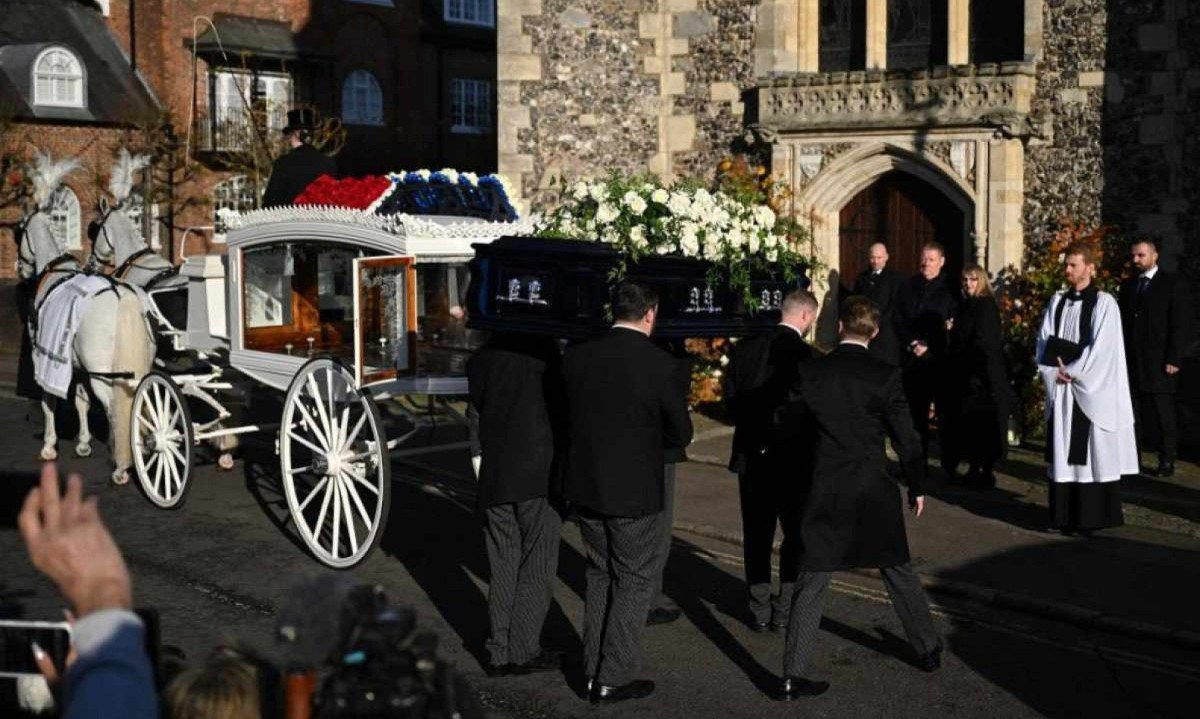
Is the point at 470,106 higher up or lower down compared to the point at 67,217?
higher up

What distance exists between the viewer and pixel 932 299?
1232 cm

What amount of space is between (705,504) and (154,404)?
412 cm

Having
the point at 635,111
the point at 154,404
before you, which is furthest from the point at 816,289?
the point at 154,404

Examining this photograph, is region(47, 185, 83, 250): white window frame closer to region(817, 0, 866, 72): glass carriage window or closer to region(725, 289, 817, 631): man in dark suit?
region(817, 0, 866, 72): glass carriage window

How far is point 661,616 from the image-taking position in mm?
8273

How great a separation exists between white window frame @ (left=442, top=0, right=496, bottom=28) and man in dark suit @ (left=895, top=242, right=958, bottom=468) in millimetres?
30443

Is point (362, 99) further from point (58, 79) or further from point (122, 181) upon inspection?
point (122, 181)

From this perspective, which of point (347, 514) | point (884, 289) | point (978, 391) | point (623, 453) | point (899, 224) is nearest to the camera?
point (623, 453)

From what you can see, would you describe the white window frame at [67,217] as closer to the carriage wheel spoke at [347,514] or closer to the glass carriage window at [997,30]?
the glass carriage window at [997,30]

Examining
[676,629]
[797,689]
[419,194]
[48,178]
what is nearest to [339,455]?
[419,194]

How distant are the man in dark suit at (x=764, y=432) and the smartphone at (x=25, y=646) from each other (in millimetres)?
4525

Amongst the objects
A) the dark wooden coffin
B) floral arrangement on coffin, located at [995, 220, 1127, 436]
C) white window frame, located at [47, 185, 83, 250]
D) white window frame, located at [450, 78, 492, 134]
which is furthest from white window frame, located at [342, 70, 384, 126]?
the dark wooden coffin

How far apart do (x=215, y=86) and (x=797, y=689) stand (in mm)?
32260

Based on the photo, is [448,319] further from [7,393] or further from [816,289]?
[7,393]
